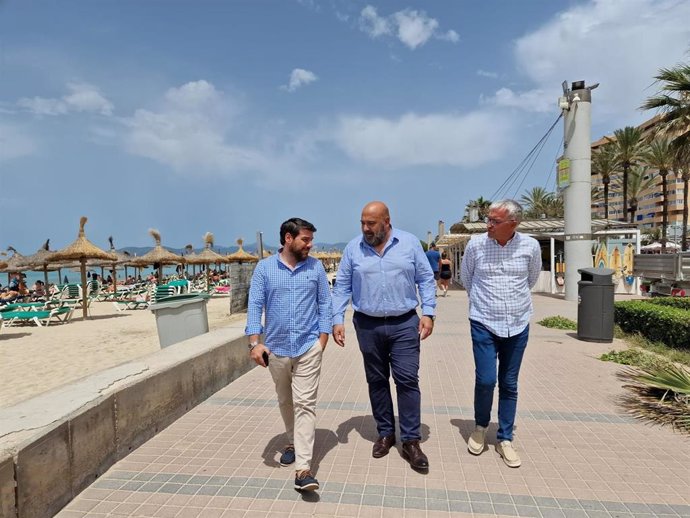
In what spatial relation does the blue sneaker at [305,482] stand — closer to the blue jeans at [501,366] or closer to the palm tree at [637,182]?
the blue jeans at [501,366]

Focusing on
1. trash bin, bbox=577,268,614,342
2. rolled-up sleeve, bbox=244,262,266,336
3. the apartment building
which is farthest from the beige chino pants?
the apartment building

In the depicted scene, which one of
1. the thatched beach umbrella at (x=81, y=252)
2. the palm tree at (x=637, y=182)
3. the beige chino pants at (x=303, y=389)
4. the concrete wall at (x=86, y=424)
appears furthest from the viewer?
the palm tree at (x=637, y=182)

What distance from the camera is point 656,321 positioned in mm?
6961

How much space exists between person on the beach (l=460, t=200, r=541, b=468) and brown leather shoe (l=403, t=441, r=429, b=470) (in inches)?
17.8

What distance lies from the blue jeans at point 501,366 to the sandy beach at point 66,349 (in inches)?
185

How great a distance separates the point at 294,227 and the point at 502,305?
4.88ft

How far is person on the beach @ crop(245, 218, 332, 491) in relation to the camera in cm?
282

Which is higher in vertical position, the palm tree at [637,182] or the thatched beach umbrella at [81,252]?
the palm tree at [637,182]

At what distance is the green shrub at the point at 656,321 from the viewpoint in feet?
20.9

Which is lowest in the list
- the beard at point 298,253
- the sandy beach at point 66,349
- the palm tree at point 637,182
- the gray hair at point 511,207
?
the sandy beach at point 66,349

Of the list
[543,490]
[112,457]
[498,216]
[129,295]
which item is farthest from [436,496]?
[129,295]

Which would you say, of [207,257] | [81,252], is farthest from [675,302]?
[207,257]

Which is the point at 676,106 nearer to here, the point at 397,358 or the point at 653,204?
the point at 397,358

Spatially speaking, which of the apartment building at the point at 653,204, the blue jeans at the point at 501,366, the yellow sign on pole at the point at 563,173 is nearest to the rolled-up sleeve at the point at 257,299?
the blue jeans at the point at 501,366
